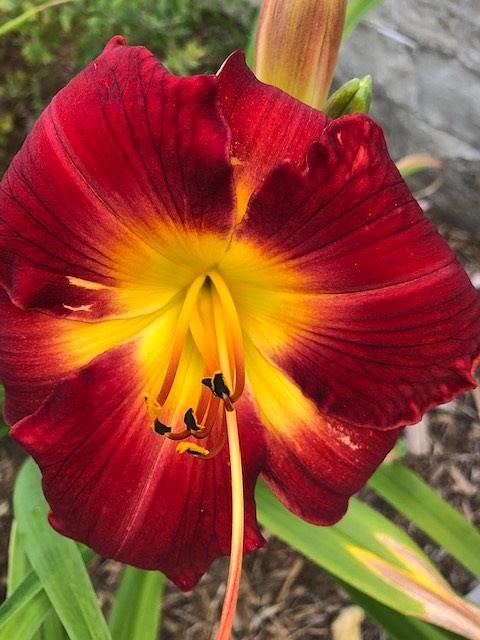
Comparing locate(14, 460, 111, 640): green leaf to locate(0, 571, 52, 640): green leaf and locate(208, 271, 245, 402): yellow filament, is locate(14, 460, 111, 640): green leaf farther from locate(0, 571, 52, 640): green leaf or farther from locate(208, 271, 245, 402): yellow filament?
locate(208, 271, 245, 402): yellow filament

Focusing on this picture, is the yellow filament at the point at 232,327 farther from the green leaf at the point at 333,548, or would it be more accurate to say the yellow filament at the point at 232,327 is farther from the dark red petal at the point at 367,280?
the green leaf at the point at 333,548

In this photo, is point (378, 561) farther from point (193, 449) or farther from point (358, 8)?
point (358, 8)

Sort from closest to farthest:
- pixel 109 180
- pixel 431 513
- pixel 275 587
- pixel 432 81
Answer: pixel 109 180 → pixel 431 513 → pixel 275 587 → pixel 432 81

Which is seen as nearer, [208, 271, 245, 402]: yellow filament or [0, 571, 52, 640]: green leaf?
[208, 271, 245, 402]: yellow filament

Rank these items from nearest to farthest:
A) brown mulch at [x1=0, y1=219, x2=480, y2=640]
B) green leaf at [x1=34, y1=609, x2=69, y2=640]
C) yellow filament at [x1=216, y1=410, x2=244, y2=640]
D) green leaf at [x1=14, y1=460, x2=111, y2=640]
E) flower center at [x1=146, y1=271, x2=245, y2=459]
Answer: yellow filament at [x1=216, y1=410, x2=244, y2=640]
flower center at [x1=146, y1=271, x2=245, y2=459]
green leaf at [x1=14, y1=460, x2=111, y2=640]
green leaf at [x1=34, y1=609, x2=69, y2=640]
brown mulch at [x1=0, y1=219, x2=480, y2=640]

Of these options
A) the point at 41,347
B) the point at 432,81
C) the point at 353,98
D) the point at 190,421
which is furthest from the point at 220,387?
the point at 432,81

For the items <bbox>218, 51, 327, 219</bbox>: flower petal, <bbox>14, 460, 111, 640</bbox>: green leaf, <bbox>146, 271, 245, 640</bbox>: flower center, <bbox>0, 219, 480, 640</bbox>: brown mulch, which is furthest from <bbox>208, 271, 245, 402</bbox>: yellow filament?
→ <bbox>0, 219, 480, 640</bbox>: brown mulch
